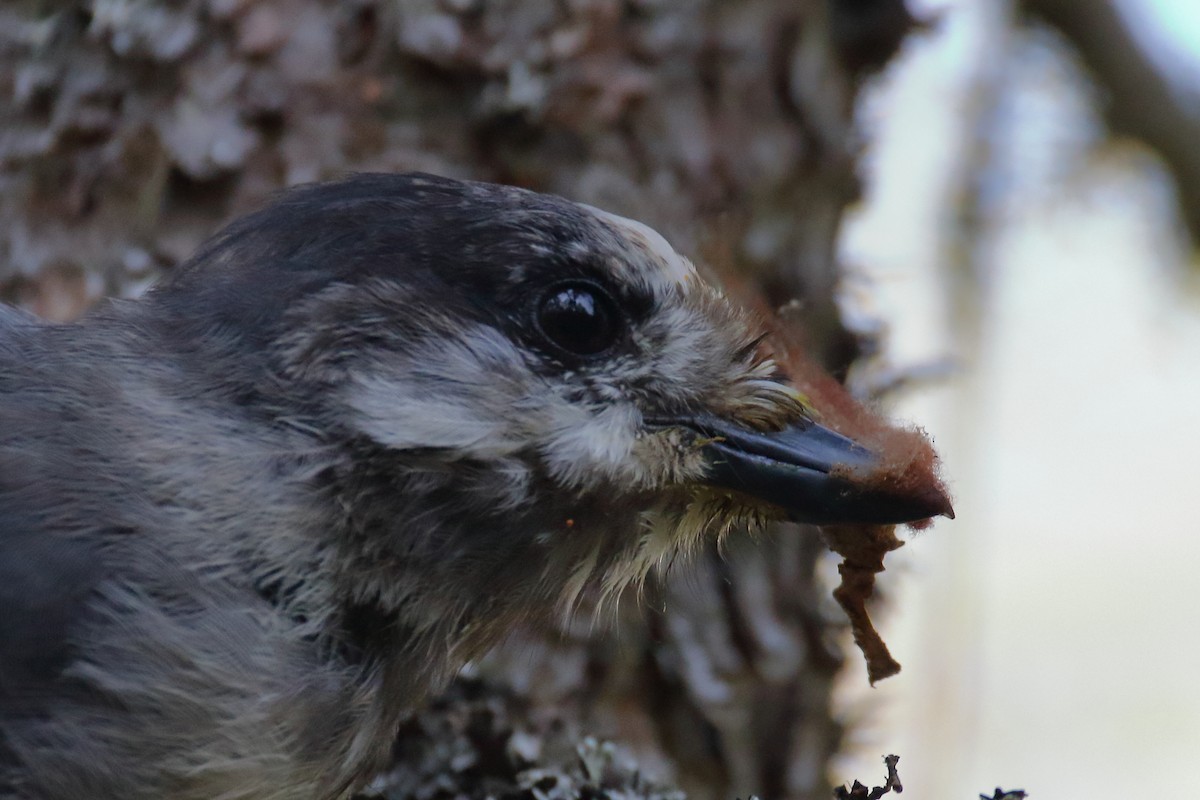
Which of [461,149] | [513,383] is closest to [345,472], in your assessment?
[513,383]

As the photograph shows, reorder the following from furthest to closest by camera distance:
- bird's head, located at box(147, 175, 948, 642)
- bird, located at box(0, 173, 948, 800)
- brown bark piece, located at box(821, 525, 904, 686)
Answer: brown bark piece, located at box(821, 525, 904, 686) → bird's head, located at box(147, 175, 948, 642) → bird, located at box(0, 173, 948, 800)

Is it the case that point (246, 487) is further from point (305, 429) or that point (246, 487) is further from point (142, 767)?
point (142, 767)

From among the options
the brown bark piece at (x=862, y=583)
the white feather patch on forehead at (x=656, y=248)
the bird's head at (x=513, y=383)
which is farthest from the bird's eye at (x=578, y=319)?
the brown bark piece at (x=862, y=583)

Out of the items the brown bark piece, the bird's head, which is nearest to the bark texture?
the brown bark piece

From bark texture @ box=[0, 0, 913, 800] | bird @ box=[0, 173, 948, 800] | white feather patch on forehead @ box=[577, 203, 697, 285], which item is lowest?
bird @ box=[0, 173, 948, 800]

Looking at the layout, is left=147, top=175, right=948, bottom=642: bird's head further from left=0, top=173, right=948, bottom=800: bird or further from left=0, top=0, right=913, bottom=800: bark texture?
left=0, top=0, right=913, bottom=800: bark texture

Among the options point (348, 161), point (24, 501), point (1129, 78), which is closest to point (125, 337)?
point (24, 501)
